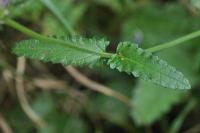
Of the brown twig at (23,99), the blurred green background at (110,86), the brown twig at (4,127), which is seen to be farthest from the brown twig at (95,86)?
the brown twig at (4,127)

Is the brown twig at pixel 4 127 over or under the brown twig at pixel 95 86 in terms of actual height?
under

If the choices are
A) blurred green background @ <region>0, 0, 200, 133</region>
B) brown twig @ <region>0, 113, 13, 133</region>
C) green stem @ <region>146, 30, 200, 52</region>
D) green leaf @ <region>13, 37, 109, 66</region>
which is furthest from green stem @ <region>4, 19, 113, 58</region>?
brown twig @ <region>0, 113, 13, 133</region>

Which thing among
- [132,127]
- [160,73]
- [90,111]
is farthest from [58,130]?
[160,73]

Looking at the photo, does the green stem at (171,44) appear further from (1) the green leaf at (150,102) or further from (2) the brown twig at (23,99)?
(2) the brown twig at (23,99)

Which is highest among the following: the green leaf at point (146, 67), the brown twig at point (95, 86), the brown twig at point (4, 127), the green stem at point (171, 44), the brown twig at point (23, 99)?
the green stem at point (171, 44)

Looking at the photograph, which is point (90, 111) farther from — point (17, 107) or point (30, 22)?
point (30, 22)

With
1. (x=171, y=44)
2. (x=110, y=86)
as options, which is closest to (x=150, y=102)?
(x=110, y=86)

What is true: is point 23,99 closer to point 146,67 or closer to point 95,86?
point 95,86

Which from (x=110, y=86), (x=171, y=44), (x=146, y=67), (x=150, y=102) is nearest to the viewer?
(x=146, y=67)
